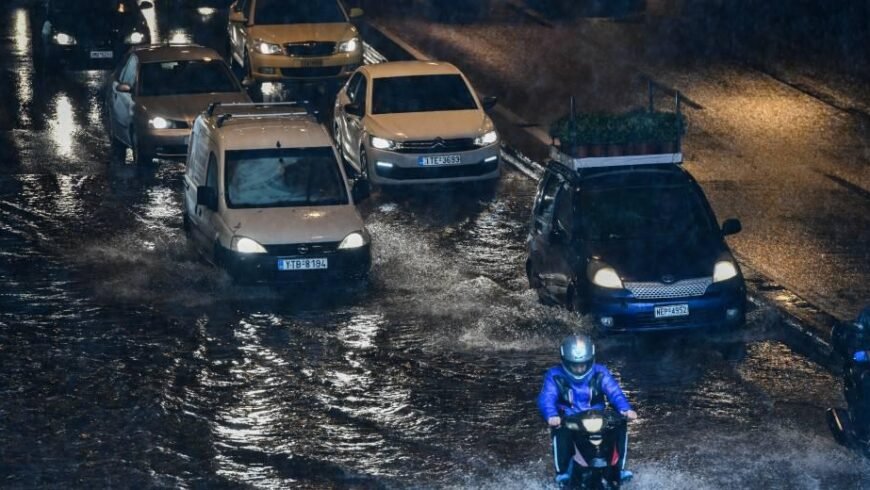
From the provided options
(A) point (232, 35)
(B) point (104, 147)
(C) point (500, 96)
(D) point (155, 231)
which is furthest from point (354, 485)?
(A) point (232, 35)

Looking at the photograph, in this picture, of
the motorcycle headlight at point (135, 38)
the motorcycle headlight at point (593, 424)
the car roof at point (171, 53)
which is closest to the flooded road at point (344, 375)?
the motorcycle headlight at point (593, 424)

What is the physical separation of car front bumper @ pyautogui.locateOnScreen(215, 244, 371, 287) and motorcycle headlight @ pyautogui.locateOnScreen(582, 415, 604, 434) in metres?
7.14

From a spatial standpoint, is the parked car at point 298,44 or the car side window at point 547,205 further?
the parked car at point 298,44

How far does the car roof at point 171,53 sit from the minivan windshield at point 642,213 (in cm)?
1000

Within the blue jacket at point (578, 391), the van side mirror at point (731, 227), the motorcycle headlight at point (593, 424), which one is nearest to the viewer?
the motorcycle headlight at point (593, 424)

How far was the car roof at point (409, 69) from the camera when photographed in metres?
22.5

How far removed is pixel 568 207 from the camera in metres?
15.4

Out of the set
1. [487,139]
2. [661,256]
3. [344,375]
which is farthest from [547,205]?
[487,139]

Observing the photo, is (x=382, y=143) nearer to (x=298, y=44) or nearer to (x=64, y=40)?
(x=298, y=44)

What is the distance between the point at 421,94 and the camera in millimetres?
22109

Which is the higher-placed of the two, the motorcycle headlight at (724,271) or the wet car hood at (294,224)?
the motorcycle headlight at (724,271)

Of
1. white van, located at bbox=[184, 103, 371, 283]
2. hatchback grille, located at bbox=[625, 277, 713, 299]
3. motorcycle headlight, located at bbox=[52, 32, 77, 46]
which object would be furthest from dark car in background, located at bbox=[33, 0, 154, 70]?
hatchback grille, located at bbox=[625, 277, 713, 299]

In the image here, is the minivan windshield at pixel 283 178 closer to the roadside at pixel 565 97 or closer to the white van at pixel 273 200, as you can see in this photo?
the white van at pixel 273 200

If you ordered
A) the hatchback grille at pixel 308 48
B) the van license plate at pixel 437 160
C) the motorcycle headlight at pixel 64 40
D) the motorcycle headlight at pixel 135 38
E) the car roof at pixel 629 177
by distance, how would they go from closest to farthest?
the car roof at pixel 629 177 < the van license plate at pixel 437 160 < the hatchback grille at pixel 308 48 < the motorcycle headlight at pixel 64 40 < the motorcycle headlight at pixel 135 38
